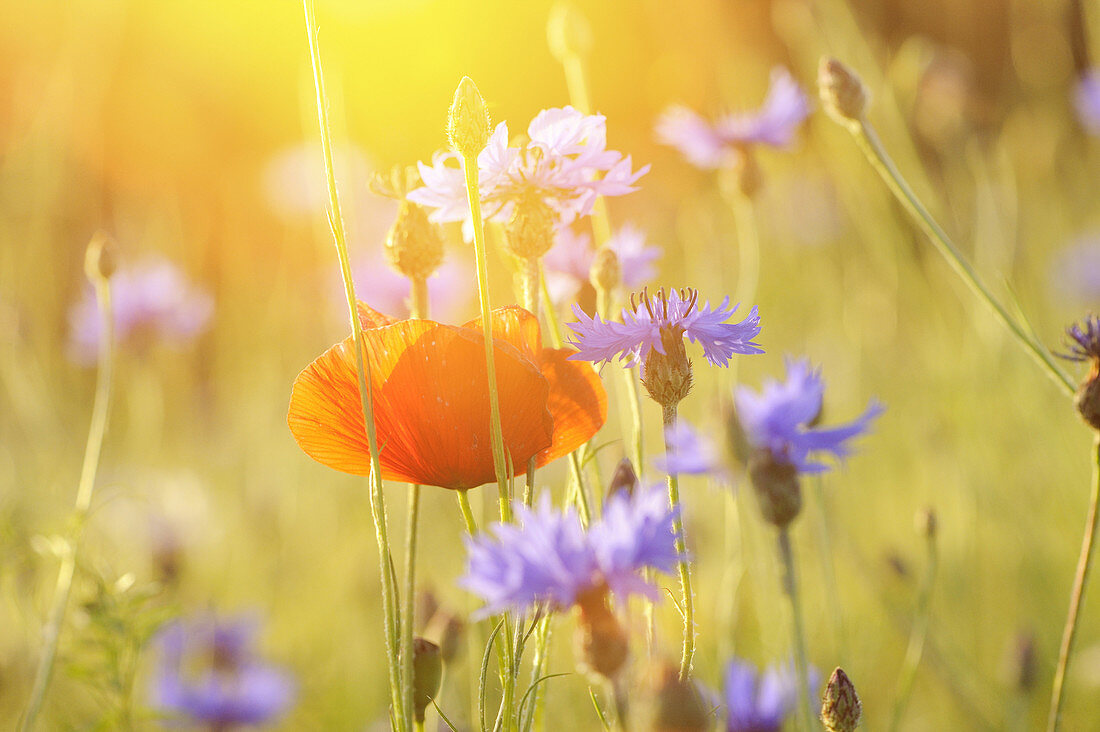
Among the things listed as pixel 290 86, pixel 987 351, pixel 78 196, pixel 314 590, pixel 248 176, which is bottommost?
pixel 314 590

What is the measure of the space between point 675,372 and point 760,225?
7.57 feet

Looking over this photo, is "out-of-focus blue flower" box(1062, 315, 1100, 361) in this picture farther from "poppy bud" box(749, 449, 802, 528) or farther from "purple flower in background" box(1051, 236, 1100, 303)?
"purple flower in background" box(1051, 236, 1100, 303)

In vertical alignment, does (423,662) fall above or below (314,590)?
below

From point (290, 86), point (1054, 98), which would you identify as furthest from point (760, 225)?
point (290, 86)

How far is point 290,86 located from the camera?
439 centimetres


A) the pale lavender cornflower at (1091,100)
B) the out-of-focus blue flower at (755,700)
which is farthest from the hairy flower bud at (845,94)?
the pale lavender cornflower at (1091,100)

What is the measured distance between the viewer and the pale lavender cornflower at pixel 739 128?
40.8 inches

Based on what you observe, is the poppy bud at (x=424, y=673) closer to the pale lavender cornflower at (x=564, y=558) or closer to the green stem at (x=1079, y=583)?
the pale lavender cornflower at (x=564, y=558)

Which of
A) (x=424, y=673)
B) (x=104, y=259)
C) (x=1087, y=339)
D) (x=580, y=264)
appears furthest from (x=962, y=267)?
(x=104, y=259)

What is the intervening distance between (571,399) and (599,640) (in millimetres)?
167

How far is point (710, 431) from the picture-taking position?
1.21 ft

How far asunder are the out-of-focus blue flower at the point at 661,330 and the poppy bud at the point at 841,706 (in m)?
0.16

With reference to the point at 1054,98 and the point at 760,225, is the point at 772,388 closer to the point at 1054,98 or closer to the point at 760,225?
the point at 760,225

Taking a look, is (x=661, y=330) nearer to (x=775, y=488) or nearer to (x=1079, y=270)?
(x=775, y=488)
